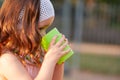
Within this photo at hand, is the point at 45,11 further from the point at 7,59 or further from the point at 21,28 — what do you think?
the point at 7,59

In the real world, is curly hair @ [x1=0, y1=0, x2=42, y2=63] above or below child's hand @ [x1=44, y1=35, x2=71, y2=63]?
above

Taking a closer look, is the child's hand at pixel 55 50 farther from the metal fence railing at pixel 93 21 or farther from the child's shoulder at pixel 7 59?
the metal fence railing at pixel 93 21

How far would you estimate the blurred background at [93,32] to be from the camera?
12.0 m

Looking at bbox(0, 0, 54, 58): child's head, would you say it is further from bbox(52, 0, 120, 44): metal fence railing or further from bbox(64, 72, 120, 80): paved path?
bbox(52, 0, 120, 44): metal fence railing

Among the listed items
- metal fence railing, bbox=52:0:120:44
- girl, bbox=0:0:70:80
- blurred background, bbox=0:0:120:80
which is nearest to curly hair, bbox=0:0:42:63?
girl, bbox=0:0:70:80

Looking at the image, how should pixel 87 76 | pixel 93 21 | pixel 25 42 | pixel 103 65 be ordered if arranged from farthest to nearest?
1. pixel 103 65
2. pixel 93 21
3. pixel 87 76
4. pixel 25 42

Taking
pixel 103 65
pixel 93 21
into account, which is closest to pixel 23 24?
pixel 93 21

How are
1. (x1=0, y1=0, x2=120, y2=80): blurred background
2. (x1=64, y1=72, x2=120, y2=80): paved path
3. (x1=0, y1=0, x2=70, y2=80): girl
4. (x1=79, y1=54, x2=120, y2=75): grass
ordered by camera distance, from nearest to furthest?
(x1=0, y1=0, x2=70, y2=80): girl < (x1=64, y1=72, x2=120, y2=80): paved path < (x1=0, y1=0, x2=120, y2=80): blurred background < (x1=79, y1=54, x2=120, y2=75): grass

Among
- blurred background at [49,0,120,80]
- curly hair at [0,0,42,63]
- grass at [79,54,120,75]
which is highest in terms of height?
curly hair at [0,0,42,63]

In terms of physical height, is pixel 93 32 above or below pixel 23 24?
below

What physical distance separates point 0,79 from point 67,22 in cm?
928

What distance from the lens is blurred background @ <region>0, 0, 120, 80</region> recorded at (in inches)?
474

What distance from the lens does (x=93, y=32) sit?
12.6 m

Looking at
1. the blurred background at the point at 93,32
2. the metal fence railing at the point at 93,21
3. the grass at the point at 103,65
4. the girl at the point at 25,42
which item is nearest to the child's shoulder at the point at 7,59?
Result: the girl at the point at 25,42
